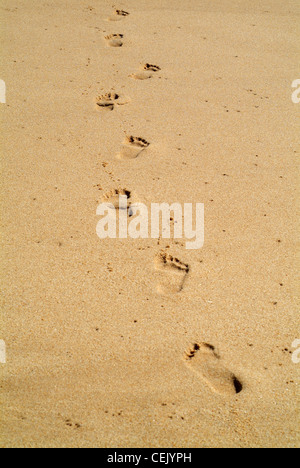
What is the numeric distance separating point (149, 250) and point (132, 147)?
3.19ft

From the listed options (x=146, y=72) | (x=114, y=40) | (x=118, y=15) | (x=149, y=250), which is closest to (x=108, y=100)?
(x=146, y=72)

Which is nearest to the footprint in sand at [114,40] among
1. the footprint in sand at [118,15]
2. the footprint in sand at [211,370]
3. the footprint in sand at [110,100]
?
the footprint in sand at [118,15]

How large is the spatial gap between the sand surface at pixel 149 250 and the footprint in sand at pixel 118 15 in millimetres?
429

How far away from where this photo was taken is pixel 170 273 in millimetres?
2420

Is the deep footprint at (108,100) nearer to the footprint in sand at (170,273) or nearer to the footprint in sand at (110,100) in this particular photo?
the footprint in sand at (110,100)

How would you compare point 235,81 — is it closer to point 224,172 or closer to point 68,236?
point 224,172

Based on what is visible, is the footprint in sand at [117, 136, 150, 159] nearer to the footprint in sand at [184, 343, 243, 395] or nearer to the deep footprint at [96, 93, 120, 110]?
the deep footprint at [96, 93, 120, 110]

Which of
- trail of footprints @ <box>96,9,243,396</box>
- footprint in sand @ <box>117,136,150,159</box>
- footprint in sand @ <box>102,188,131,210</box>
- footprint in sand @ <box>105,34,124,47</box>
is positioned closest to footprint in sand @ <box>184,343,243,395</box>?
trail of footprints @ <box>96,9,243,396</box>

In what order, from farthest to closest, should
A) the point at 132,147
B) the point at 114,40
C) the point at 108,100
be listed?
the point at 114,40 → the point at 108,100 → the point at 132,147

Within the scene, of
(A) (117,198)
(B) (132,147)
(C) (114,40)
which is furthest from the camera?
(C) (114,40)

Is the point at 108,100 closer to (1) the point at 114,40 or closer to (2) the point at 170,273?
(1) the point at 114,40

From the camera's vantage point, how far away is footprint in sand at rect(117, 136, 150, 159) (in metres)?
3.14

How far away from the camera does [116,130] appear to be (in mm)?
3346
